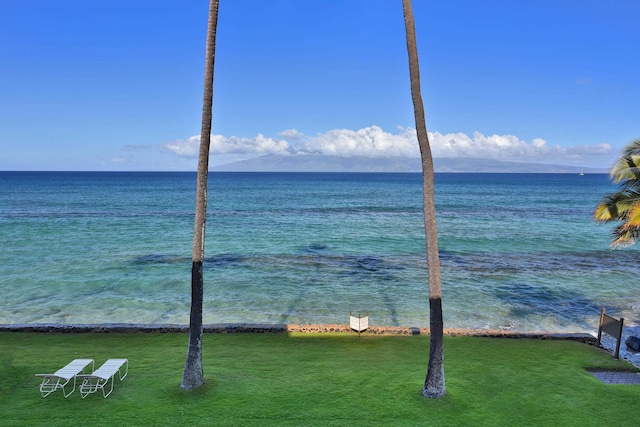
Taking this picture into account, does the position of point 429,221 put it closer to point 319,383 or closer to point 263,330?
point 319,383

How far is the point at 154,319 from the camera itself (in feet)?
57.5

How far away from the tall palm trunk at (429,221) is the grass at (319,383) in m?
0.47

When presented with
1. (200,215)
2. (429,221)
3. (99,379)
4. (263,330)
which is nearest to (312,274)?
(263,330)

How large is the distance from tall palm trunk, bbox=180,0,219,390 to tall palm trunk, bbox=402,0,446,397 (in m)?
3.95

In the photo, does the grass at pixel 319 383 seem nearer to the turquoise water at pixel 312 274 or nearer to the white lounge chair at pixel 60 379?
the white lounge chair at pixel 60 379

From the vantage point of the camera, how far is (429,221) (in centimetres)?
920

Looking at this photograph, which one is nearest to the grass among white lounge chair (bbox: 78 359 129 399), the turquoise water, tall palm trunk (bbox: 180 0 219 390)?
white lounge chair (bbox: 78 359 129 399)

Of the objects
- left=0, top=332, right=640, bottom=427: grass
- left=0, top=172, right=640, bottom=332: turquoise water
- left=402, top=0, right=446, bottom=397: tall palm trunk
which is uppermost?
left=402, top=0, right=446, bottom=397: tall palm trunk

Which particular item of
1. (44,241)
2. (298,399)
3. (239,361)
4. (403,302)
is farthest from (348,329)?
(44,241)

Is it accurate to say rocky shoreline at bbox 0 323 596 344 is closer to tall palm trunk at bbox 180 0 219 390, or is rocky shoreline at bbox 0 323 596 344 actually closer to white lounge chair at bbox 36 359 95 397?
white lounge chair at bbox 36 359 95 397

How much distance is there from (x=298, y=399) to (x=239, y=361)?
269 centimetres

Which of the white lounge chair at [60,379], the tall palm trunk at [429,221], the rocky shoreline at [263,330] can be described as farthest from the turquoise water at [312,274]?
the tall palm trunk at [429,221]

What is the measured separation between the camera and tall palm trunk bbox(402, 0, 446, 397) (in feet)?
29.5

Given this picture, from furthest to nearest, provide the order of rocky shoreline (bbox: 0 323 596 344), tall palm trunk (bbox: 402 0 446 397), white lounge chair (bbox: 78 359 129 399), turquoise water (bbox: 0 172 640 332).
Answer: turquoise water (bbox: 0 172 640 332)
rocky shoreline (bbox: 0 323 596 344)
white lounge chair (bbox: 78 359 129 399)
tall palm trunk (bbox: 402 0 446 397)
